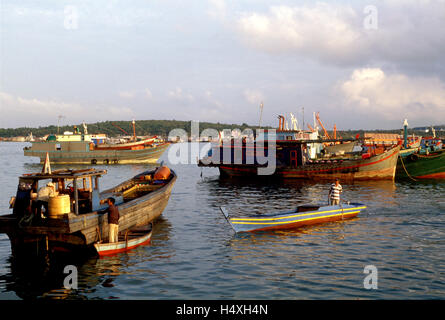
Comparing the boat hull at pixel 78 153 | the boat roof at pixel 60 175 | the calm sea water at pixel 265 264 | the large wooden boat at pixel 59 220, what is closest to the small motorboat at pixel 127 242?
the calm sea water at pixel 265 264

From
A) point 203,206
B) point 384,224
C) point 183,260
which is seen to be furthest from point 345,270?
point 203,206

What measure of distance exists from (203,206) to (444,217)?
54.2 feet

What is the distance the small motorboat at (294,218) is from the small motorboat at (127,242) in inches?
158

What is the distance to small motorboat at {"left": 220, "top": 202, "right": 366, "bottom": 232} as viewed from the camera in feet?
71.4

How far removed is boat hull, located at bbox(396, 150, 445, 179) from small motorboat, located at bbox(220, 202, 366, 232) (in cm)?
2522

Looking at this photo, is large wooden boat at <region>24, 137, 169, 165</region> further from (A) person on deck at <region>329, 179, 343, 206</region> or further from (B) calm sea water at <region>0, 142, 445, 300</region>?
(A) person on deck at <region>329, 179, 343, 206</region>

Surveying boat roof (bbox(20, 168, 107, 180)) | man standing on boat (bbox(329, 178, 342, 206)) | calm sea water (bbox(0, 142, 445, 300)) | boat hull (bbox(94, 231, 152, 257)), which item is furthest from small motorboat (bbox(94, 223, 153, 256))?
man standing on boat (bbox(329, 178, 342, 206))

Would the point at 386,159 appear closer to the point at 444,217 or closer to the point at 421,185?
the point at 421,185

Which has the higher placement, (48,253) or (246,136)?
(246,136)

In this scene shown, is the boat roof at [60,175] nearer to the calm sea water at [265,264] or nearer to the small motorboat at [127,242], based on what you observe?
the small motorboat at [127,242]

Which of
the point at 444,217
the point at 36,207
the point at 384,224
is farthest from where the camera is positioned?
the point at 444,217

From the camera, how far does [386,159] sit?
45844 mm

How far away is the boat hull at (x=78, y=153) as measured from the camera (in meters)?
75.9
